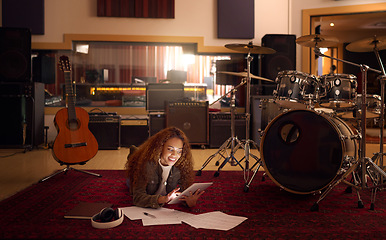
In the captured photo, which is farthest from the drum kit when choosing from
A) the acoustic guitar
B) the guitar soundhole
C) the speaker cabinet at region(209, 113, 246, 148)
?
the speaker cabinet at region(209, 113, 246, 148)

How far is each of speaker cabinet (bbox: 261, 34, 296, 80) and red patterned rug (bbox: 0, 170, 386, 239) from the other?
254cm

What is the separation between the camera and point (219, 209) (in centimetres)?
229

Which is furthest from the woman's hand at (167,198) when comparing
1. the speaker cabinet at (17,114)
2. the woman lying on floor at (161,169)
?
the speaker cabinet at (17,114)

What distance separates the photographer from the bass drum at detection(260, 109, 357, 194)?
8.02ft

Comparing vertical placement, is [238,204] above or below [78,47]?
below

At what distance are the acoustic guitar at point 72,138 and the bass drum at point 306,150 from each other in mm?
1626

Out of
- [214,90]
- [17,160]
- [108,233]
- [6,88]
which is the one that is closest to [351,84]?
[108,233]

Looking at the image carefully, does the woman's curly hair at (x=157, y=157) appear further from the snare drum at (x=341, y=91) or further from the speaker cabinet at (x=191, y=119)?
the speaker cabinet at (x=191, y=119)

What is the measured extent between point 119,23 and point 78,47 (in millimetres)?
813

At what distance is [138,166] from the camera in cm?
215

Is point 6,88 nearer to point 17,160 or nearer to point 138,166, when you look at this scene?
point 17,160

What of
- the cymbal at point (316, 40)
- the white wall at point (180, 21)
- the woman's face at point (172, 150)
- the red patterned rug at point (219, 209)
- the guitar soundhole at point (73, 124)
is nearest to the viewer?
the red patterned rug at point (219, 209)

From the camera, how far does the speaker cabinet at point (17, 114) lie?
15.7ft

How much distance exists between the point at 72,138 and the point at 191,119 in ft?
7.53
